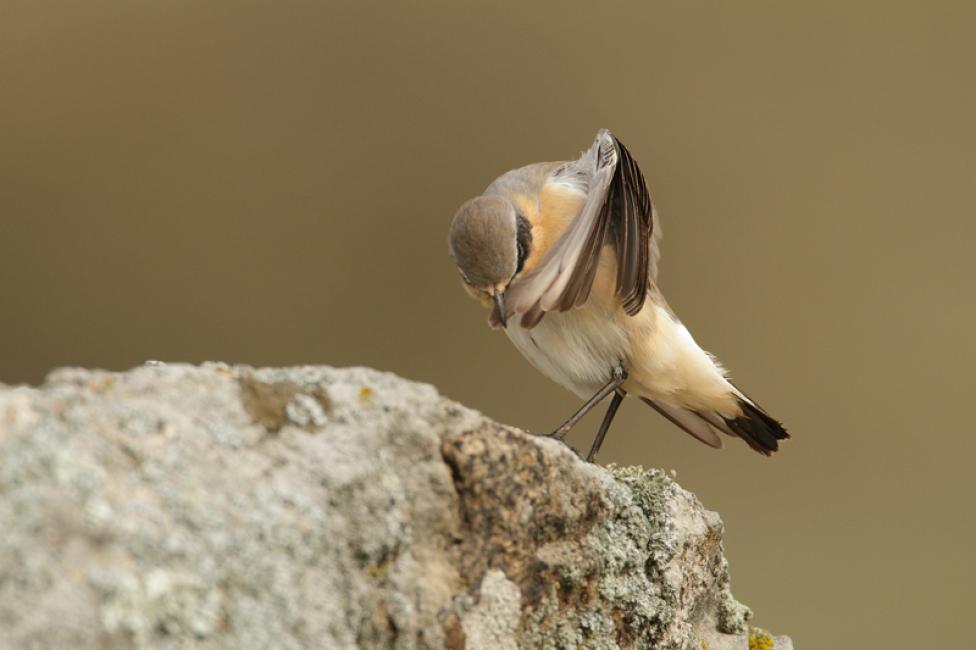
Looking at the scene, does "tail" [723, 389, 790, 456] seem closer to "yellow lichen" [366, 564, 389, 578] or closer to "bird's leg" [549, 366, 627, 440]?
"bird's leg" [549, 366, 627, 440]

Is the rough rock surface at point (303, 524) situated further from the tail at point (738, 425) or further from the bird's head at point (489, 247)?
the tail at point (738, 425)

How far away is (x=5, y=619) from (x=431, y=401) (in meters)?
0.96

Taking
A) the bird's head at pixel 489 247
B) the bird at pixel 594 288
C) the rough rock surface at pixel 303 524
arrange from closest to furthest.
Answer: the rough rock surface at pixel 303 524 → the bird at pixel 594 288 → the bird's head at pixel 489 247

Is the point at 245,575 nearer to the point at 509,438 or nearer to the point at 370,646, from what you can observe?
the point at 370,646

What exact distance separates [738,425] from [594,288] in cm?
112

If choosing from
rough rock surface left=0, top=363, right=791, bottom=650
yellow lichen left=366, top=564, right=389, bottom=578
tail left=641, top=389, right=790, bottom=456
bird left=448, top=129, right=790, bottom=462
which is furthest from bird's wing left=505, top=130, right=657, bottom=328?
yellow lichen left=366, top=564, right=389, bottom=578

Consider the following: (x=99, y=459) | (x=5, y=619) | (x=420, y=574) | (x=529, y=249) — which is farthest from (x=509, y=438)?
(x=529, y=249)

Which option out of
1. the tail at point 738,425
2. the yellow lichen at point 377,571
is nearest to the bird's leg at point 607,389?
the tail at point 738,425

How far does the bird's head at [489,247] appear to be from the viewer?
3.58 meters

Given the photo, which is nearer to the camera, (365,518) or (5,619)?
(5,619)

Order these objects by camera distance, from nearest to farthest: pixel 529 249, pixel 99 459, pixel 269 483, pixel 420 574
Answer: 1. pixel 99 459
2. pixel 269 483
3. pixel 420 574
4. pixel 529 249

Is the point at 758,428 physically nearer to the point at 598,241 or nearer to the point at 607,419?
the point at 607,419

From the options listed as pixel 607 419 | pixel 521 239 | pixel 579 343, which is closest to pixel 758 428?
pixel 607 419

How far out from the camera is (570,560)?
96.7 inches
